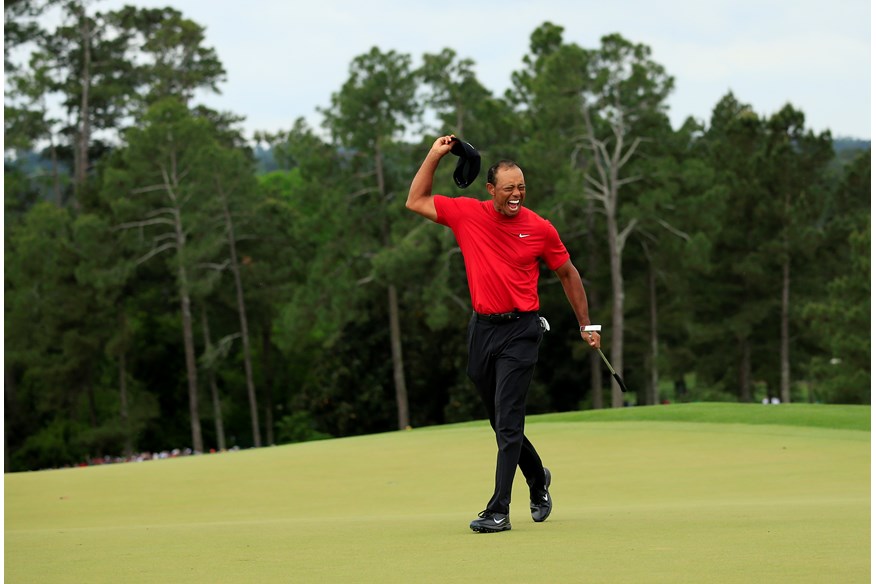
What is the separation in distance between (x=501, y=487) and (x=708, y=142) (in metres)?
63.8

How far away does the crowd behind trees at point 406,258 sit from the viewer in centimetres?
5381

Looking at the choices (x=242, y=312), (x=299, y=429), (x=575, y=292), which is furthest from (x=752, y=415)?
(x=299, y=429)

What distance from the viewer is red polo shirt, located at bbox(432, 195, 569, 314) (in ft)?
26.3

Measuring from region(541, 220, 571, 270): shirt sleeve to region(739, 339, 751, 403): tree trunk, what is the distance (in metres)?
50.5

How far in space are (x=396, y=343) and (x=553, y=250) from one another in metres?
46.1

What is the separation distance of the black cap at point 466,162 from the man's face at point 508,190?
15 cm

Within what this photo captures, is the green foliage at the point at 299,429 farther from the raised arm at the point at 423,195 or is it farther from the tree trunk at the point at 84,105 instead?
the raised arm at the point at 423,195

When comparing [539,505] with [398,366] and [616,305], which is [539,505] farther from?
[398,366]

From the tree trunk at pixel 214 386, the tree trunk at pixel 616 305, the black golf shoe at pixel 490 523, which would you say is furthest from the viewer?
the tree trunk at pixel 214 386

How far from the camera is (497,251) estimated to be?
801 centimetres

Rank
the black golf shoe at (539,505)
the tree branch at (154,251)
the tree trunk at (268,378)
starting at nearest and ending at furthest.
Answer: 1. the black golf shoe at (539,505)
2. the tree branch at (154,251)
3. the tree trunk at (268,378)

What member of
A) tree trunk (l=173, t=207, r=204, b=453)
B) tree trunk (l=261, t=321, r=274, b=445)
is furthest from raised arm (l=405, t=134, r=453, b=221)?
tree trunk (l=261, t=321, r=274, b=445)

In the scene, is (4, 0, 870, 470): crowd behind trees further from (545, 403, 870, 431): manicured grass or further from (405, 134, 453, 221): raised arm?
(405, 134, 453, 221): raised arm

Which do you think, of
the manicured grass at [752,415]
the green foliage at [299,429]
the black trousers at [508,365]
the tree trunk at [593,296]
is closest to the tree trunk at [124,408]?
the green foliage at [299,429]
